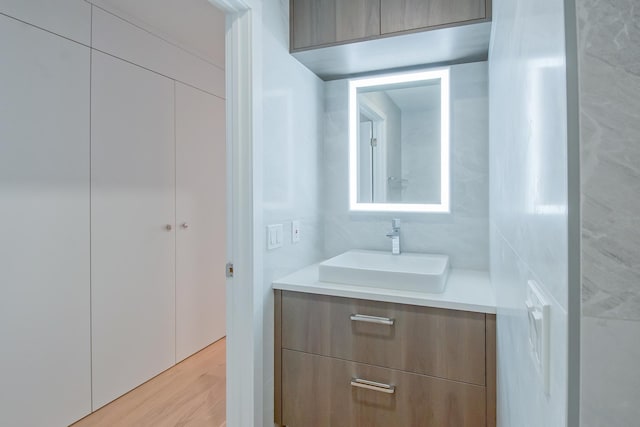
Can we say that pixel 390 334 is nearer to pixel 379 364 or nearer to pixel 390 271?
pixel 379 364

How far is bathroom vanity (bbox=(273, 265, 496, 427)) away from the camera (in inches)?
50.4

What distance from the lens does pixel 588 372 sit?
338 millimetres

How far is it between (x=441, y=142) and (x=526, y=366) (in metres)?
1.45

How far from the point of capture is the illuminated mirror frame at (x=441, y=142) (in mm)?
1859

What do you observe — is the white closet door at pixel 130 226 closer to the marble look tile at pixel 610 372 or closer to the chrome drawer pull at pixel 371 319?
the chrome drawer pull at pixel 371 319

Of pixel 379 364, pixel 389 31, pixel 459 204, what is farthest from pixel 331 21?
pixel 379 364

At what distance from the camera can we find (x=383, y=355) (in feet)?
4.61

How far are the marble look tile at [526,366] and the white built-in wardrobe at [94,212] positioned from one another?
82.0 inches

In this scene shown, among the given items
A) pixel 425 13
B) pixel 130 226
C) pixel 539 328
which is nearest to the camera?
pixel 539 328

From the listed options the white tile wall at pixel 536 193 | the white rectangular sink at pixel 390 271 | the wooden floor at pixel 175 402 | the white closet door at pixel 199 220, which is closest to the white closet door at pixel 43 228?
the wooden floor at pixel 175 402

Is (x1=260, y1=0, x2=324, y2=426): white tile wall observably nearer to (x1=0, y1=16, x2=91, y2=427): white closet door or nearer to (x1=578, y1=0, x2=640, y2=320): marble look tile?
(x1=0, y1=16, x2=91, y2=427): white closet door

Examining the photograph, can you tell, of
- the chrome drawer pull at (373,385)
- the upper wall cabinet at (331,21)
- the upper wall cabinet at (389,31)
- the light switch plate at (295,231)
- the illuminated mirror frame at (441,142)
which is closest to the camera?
the chrome drawer pull at (373,385)

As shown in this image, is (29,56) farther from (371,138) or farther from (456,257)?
(456,257)

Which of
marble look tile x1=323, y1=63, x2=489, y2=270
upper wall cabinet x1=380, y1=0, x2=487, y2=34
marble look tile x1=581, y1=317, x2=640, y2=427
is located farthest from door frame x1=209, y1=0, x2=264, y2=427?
marble look tile x1=581, y1=317, x2=640, y2=427
